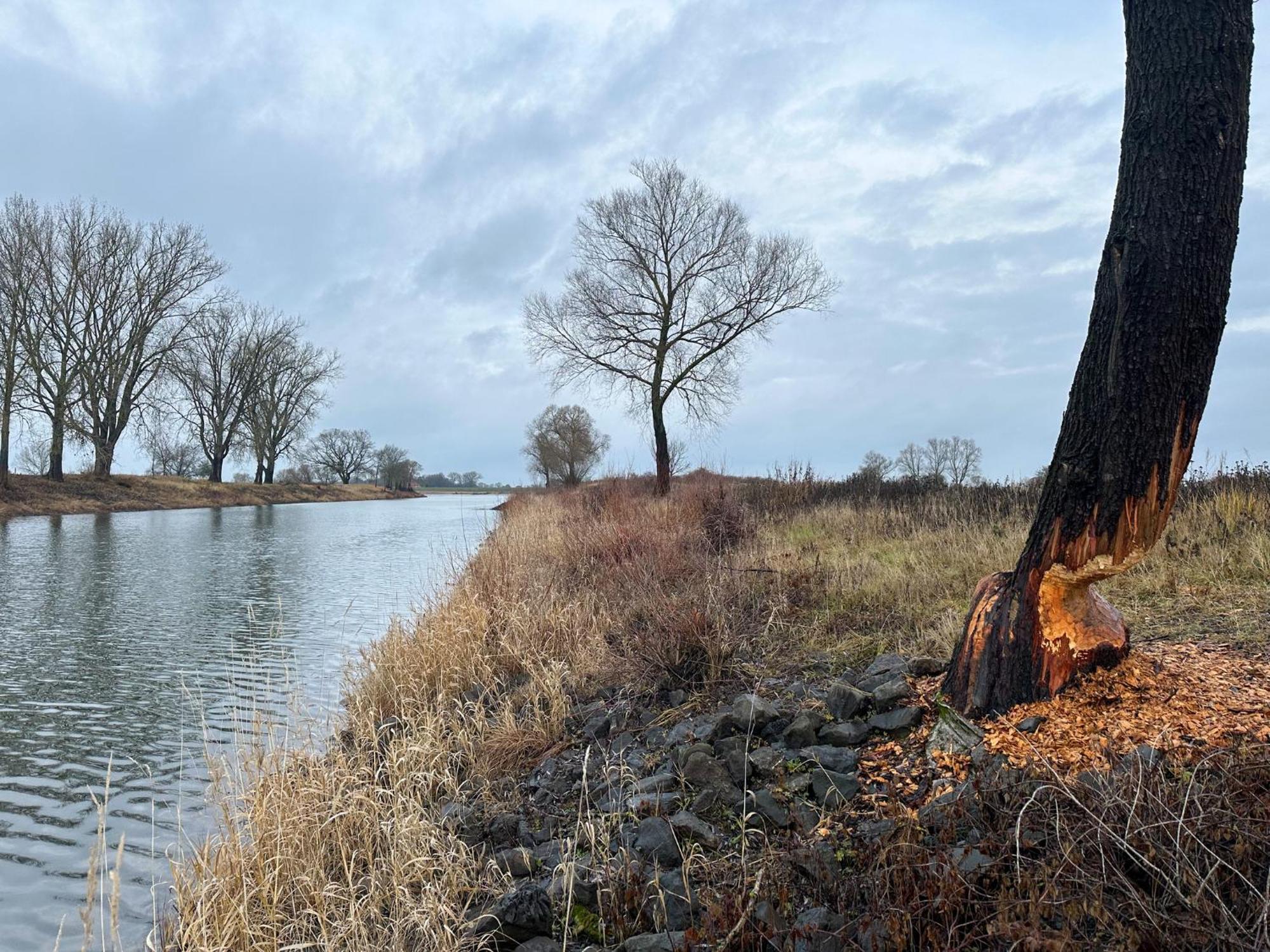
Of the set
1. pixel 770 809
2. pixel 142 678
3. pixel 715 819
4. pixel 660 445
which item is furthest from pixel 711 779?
pixel 660 445

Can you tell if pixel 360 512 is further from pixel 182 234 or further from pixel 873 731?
pixel 873 731

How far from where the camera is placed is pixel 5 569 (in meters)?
14.1

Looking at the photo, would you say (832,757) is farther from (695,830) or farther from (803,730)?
(695,830)

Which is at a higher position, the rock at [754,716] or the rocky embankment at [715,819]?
the rock at [754,716]

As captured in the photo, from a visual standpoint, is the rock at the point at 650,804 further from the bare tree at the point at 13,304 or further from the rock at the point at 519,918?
the bare tree at the point at 13,304

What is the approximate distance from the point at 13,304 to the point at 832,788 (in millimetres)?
37629

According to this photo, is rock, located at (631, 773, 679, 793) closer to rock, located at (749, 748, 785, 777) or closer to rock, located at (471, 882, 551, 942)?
rock, located at (749, 748, 785, 777)

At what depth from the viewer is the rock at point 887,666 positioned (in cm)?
435

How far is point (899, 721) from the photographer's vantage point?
3639 millimetres

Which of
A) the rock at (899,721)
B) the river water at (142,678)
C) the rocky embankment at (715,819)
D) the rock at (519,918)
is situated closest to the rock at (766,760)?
the rocky embankment at (715,819)

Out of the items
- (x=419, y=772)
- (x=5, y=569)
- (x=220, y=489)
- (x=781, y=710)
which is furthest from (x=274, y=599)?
(x=220, y=489)

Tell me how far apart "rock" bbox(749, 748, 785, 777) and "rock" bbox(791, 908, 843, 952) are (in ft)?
3.52

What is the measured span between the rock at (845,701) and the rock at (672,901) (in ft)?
4.36

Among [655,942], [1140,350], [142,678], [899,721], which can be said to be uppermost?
[1140,350]
